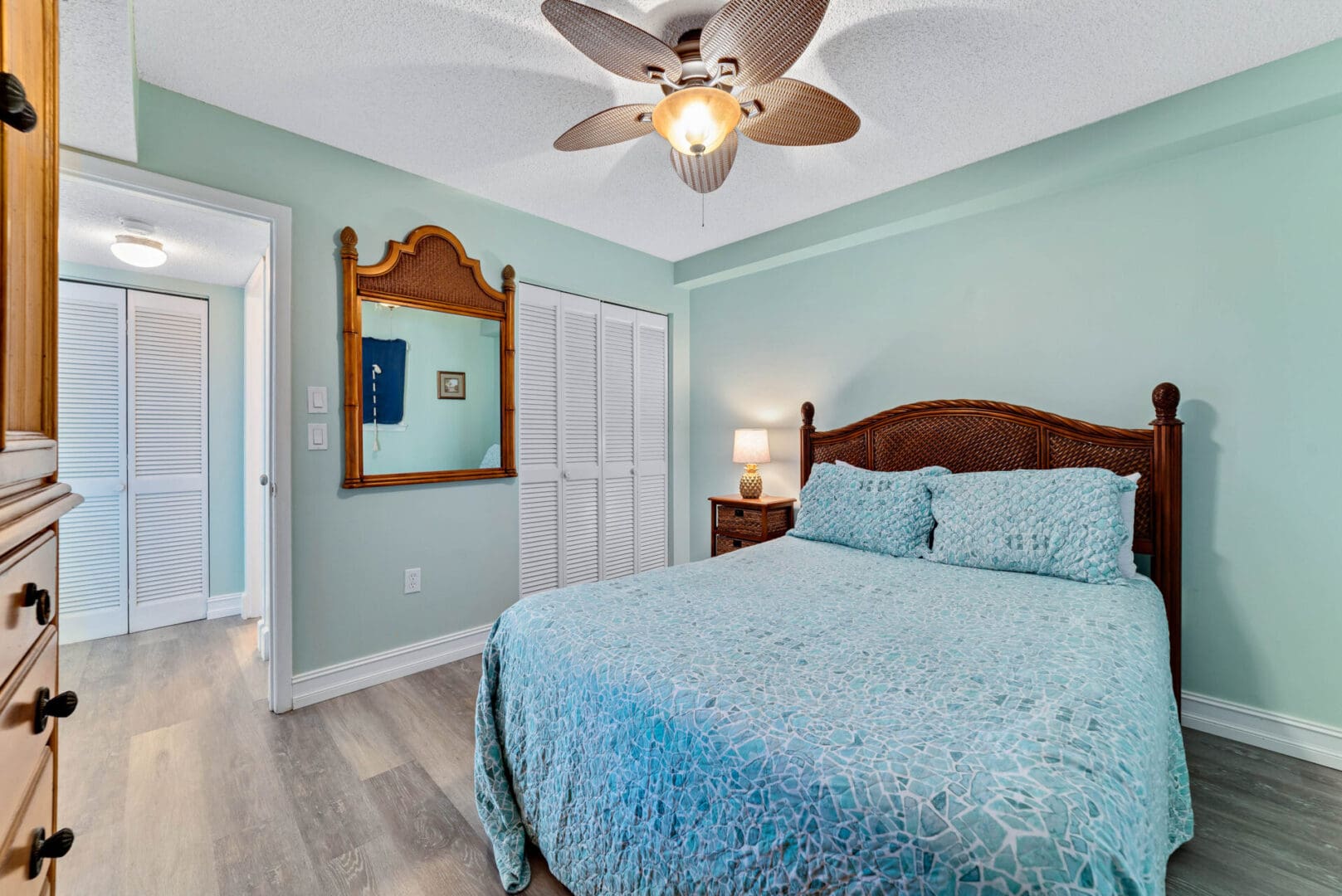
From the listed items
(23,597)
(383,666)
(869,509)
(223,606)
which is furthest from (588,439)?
(23,597)

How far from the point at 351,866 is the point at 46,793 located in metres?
0.96

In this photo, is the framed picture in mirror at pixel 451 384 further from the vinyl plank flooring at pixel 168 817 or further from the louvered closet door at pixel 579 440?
the vinyl plank flooring at pixel 168 817

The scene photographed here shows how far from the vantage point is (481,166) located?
265 centimetres

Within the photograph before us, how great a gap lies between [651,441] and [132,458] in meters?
3.14

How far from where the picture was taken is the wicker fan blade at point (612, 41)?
1392mm

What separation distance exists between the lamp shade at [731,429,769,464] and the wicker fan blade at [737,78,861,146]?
72.3 inches

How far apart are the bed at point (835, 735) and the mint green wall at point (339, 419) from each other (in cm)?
134

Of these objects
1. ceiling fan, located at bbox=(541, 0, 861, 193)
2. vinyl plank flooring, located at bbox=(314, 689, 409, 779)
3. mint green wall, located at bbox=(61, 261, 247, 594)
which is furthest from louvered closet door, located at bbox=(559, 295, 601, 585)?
mint green wall, located at bbox=(61, 261, 247, 594)

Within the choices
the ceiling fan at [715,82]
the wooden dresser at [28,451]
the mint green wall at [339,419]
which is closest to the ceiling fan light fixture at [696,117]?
the ceiling fan at [715,82]

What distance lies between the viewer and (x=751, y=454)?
3.52 m

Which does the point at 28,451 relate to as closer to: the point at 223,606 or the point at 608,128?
the point at 608,128

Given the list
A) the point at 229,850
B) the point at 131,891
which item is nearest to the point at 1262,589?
the point at 229,850

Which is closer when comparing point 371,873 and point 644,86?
point 371,873

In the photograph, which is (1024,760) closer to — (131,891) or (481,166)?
(131,891)
